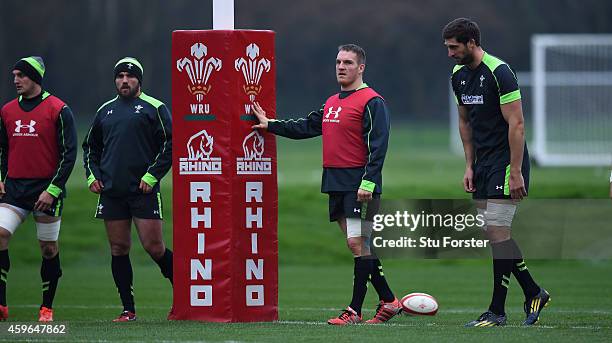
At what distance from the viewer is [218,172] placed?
35.2ft

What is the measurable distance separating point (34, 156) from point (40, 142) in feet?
0.43

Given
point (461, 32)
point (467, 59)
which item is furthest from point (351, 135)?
point (461, 32)

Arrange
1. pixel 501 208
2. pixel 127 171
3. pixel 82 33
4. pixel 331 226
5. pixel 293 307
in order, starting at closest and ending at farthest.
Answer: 1. pixel 501 208
2. pixel 127 171
3. pixel 293 307
4. pixel 331 226
5. pixel 82 33

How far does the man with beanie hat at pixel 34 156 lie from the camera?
37.2ft

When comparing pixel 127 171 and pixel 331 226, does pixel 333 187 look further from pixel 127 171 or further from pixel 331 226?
pixel 331 226

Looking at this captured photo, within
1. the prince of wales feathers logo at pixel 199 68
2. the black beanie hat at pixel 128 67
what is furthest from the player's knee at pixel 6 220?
the prince of wales feathers logo at pixel 199 68

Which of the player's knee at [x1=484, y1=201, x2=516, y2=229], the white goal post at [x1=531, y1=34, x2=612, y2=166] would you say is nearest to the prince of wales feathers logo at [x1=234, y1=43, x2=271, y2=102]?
the player's knee at [x1=484, y1=201, x2=516, y2=229]

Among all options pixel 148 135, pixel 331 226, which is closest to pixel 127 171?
pixel 148 135

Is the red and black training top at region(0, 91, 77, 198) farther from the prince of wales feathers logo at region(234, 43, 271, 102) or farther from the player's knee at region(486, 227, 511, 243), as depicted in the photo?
the player's knee at region(486, 227, 511, 243)

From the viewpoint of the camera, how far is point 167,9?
2051 inches

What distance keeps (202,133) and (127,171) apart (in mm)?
789

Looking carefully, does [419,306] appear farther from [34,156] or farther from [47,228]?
[34,156]

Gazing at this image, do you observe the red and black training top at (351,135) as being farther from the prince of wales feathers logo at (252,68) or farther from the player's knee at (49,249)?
the player's knee at (49,249)

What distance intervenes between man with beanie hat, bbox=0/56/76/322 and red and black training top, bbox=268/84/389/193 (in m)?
1.86
